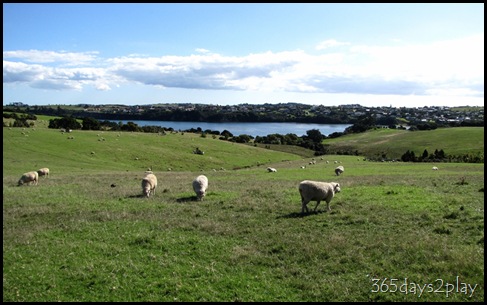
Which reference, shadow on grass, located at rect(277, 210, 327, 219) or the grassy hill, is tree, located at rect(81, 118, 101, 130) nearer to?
the grassy hill

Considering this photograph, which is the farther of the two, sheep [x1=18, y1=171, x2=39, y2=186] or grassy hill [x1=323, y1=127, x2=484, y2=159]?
grassy hill [x1=323, y1=127, x2=484, y2=159]

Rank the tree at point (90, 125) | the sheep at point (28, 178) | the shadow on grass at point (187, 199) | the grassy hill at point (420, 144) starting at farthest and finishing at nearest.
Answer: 1. the tree at point (90, 125)
2. the grassy hill at point (420, 144)
3. the sheep at point (28, 178)
4. the shadow on grass at point (187, 199)

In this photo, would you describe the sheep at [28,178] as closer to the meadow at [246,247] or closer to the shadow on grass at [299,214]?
the meadow at [246,247]

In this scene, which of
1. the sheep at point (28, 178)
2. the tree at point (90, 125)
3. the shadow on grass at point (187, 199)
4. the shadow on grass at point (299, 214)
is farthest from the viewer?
the tree at point (90, 125)

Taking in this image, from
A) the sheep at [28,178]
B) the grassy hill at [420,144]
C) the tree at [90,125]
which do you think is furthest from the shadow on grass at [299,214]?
the tree at [90,125]

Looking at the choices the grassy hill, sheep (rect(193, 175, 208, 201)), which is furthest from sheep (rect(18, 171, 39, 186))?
the grassy hill

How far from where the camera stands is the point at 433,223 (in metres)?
16.2

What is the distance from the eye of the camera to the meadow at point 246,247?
10656 mm

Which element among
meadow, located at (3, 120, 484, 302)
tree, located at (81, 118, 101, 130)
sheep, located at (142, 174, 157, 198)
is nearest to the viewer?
meadow, located at (3, 120, 484, 302)

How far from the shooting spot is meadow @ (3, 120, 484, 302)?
10.7 m

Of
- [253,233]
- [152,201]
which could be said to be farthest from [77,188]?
[253,233]

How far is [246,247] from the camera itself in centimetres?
1422

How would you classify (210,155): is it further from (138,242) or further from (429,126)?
(429,126)

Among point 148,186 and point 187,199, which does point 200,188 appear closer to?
point 187,199
